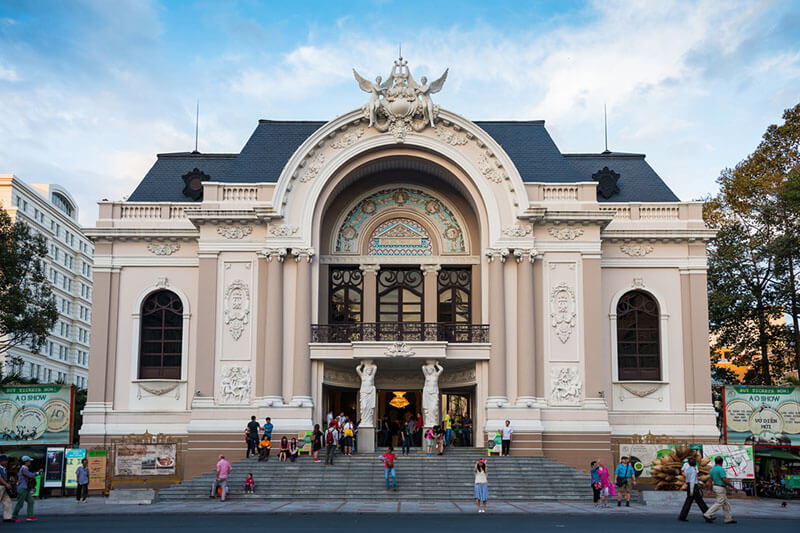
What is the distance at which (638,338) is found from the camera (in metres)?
36.1

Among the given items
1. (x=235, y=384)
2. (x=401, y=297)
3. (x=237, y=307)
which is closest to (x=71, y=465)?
(x=235, y=384)

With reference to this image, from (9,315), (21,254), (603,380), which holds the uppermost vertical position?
(21,254)

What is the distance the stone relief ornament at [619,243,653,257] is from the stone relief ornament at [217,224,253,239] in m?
14.8

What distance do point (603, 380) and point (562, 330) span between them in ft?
8.02

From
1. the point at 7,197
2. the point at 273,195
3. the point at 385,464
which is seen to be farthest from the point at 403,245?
the point at 7,197

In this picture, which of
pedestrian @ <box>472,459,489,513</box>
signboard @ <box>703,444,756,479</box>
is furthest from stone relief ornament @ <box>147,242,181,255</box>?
signboard @ <box>703,444,756,479</box>

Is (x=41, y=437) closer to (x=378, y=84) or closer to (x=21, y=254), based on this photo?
(x=21, y=254)

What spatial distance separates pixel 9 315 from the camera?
36031 millimetres

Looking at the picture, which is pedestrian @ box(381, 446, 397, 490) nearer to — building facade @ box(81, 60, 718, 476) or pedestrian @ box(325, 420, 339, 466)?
pedestrian @ box(325, 420, 339, 466)

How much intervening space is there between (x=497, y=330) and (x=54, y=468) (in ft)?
54.3

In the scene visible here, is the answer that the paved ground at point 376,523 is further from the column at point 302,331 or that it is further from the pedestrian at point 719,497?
the column at point 302,331

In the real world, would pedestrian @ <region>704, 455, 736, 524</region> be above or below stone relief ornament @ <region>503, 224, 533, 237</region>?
below

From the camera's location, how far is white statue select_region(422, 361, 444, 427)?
33.3m

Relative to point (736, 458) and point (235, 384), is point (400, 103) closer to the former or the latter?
point (235, 384)
